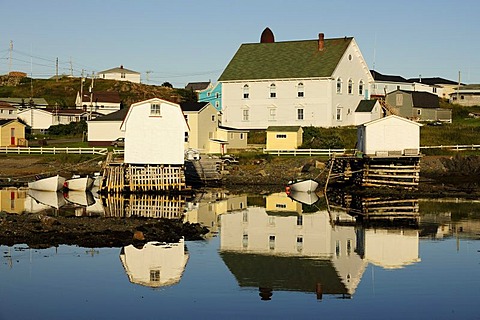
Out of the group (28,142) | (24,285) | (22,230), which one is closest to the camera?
(24,285)

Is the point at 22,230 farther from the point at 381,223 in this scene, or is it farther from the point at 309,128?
the point at 309,128

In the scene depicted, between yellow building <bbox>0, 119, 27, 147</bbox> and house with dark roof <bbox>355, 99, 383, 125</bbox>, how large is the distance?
30305 mm

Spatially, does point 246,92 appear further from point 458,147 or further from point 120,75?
point 120,75

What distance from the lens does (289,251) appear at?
28859mm

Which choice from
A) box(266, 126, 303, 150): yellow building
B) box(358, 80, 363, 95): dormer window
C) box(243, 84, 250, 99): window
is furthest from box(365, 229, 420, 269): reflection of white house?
box(358, 80, 363, 95): dormer window

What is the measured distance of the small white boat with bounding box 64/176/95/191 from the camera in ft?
163

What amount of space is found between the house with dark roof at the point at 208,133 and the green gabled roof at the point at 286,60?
8831mm

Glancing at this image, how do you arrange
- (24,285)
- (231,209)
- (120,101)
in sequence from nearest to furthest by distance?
(24,285), (231,209), (120,101)

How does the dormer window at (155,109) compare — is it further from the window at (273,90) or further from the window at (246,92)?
the window at (246,92)

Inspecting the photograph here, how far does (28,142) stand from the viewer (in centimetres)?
7288

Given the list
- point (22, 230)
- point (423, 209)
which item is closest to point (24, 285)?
point (22, 230)

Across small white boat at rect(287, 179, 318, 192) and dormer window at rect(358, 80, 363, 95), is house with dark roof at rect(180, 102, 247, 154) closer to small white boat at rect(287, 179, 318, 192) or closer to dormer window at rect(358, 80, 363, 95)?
dormer window at rect(358, 80, 363, 95)

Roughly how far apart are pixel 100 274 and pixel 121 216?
1239cm

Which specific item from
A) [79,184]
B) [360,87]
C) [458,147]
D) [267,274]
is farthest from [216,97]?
[267,274]
